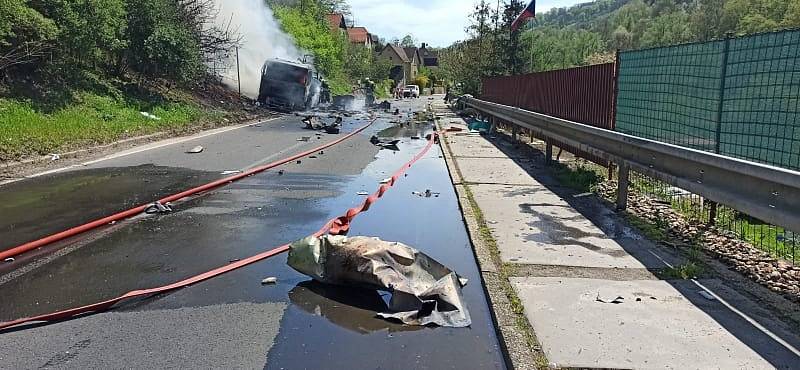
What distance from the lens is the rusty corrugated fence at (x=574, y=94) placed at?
10.4 metres

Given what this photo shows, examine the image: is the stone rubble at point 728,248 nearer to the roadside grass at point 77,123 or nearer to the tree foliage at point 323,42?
the roadside grass at point 77,123

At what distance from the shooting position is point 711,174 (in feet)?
19.3

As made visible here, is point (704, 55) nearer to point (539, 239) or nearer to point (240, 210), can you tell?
point (539, 239)

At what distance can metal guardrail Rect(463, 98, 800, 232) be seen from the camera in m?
4.70

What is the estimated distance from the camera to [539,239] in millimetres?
6742

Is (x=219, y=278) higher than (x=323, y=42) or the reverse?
the reverse

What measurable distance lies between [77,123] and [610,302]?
16203mm

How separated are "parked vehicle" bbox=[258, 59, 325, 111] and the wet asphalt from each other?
22.3 m

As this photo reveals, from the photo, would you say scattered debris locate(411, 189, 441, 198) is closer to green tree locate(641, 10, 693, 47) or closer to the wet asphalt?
the wet asphalt

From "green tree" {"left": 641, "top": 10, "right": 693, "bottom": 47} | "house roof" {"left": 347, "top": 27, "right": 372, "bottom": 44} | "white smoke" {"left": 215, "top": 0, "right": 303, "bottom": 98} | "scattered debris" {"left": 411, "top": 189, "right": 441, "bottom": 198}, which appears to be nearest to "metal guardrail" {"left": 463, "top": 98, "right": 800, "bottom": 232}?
"scattered debris" {"left": 411, "top": 189, "right": 441, "bottom": 198}

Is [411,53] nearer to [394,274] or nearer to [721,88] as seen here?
[721,88]

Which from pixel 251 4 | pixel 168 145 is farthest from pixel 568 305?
pixel 251 4

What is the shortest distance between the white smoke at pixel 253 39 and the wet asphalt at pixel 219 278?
3010cm

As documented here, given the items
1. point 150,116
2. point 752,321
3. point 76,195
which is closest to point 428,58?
point 150,116
